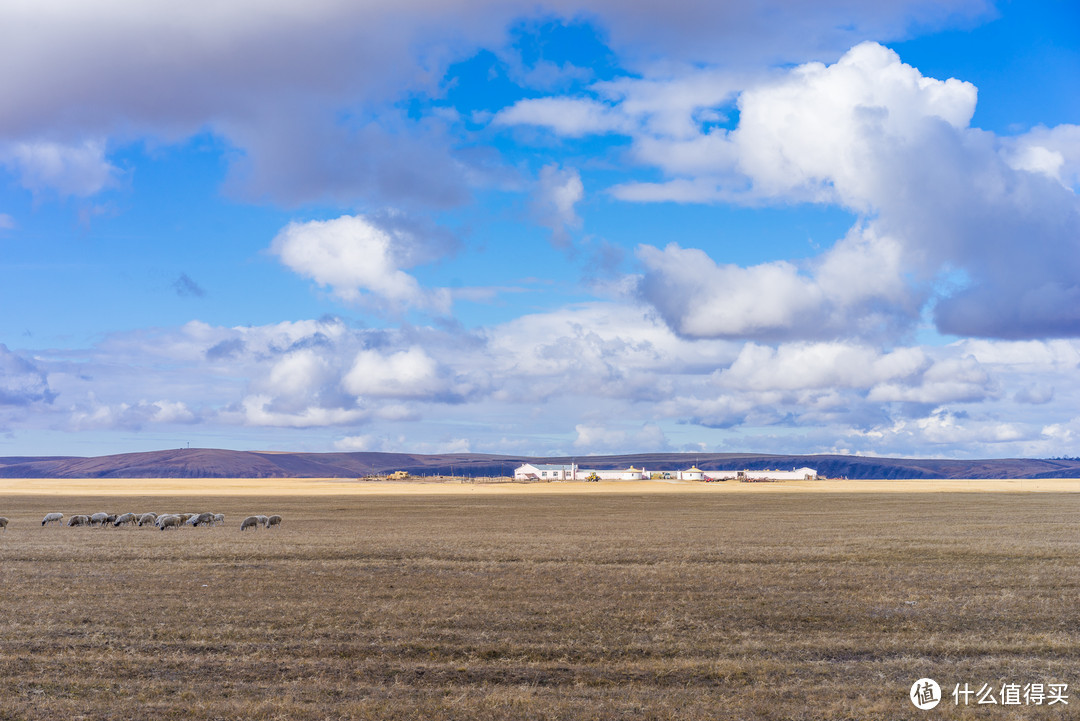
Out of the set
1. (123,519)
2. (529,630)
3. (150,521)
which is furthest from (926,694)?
(150,521)

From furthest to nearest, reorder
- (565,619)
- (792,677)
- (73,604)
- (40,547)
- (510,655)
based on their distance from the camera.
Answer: (40,547)
(73,604)
(565,619)
(510,655)
(792,677)

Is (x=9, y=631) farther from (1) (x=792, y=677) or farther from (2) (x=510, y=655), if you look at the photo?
(1) (x=792, y=677)

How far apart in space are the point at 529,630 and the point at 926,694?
7.24 meters

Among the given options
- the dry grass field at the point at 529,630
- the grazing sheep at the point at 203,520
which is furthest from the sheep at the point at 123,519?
the dry grass field at the point at 529,630

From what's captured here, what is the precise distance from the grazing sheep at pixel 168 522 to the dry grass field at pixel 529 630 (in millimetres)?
10457

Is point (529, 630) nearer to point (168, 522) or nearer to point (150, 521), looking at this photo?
point (168, 522)

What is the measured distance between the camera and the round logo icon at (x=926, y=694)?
11359 mm

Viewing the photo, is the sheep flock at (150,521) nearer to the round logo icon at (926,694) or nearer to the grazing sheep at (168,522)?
the grazing sheep at (168,522)

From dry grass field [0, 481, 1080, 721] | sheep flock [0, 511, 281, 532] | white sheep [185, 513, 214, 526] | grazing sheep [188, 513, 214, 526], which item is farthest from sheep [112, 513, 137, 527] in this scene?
dry grass field [0, 481, 1080, 721]

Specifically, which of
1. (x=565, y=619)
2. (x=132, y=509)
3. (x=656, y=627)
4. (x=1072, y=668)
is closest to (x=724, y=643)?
(x=656, y=627)

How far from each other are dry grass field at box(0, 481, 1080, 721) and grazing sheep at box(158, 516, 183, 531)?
34.3 ft

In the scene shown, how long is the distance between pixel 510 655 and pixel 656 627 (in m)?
3.66

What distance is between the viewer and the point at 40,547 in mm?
30594

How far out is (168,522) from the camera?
41.6m
